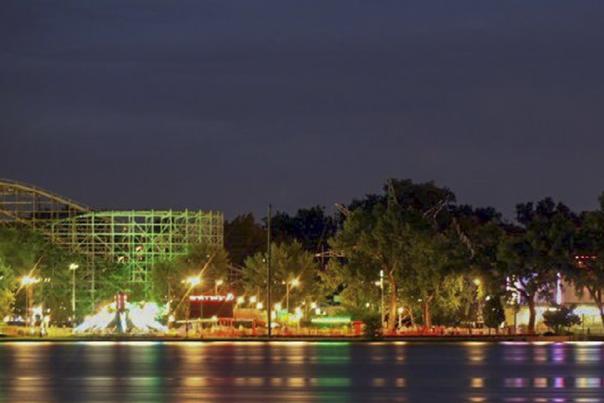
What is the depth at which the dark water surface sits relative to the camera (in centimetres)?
4481

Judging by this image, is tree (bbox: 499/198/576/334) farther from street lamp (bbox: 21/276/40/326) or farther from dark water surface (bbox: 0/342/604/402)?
street lamp (bbox: 21/276/40/326)

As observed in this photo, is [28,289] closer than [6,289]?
No

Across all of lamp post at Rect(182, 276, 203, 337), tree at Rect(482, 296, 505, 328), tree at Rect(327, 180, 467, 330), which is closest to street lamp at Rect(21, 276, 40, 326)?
lamp post at Rect(182, 276, 203, 337)

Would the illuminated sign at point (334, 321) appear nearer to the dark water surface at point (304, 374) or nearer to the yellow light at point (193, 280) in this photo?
the yellow light at point (193, 280)

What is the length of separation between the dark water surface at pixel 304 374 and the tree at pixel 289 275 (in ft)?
245

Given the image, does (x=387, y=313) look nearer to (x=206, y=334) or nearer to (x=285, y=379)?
(x=206, y=334)

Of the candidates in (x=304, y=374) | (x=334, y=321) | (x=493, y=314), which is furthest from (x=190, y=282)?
(x=304, y=374)

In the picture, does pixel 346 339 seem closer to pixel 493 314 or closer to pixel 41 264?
pixel 493 314

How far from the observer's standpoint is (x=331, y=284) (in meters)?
124

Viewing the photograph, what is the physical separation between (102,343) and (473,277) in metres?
29.1

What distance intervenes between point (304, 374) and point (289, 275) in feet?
336

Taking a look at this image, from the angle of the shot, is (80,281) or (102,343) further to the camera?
(80,281)

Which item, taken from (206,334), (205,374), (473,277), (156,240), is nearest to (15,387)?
(205,374)

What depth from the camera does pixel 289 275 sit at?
156875 mm
